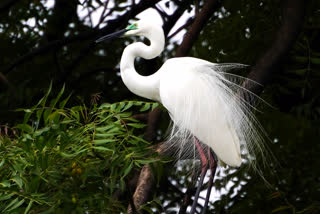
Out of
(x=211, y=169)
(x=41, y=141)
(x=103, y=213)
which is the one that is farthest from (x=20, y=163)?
(x=211, y=169)

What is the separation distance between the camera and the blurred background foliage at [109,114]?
2.45m

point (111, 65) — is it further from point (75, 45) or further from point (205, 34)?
point (205, 34)

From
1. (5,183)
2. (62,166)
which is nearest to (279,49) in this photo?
(62,166)

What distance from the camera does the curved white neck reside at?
3246 millimetres

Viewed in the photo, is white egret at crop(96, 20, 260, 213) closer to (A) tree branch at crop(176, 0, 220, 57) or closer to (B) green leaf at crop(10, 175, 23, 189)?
(A) tree branch at crop(176, 0, 220, 57)

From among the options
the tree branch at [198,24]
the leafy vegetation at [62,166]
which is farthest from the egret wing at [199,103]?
the leafy vegetation at [62,166]

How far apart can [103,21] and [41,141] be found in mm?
2120

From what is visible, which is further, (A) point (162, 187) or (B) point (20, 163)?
(A) point (162, 187)

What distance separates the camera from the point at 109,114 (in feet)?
8.75

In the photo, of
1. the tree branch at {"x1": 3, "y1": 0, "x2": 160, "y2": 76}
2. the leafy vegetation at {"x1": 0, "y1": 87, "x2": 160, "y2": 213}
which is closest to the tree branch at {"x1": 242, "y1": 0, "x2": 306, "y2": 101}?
the leafy vegetation at {"x1": 0, "y1": 87, "x2": 160, "y2": 213}

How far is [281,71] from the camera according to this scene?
152 inches

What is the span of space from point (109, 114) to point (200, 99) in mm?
665

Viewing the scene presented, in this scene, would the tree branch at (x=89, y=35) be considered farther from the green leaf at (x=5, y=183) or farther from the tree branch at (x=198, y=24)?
the green leaf at (x=5, y=183)

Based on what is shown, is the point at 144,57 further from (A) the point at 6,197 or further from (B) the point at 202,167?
(A) the point at 6,197
